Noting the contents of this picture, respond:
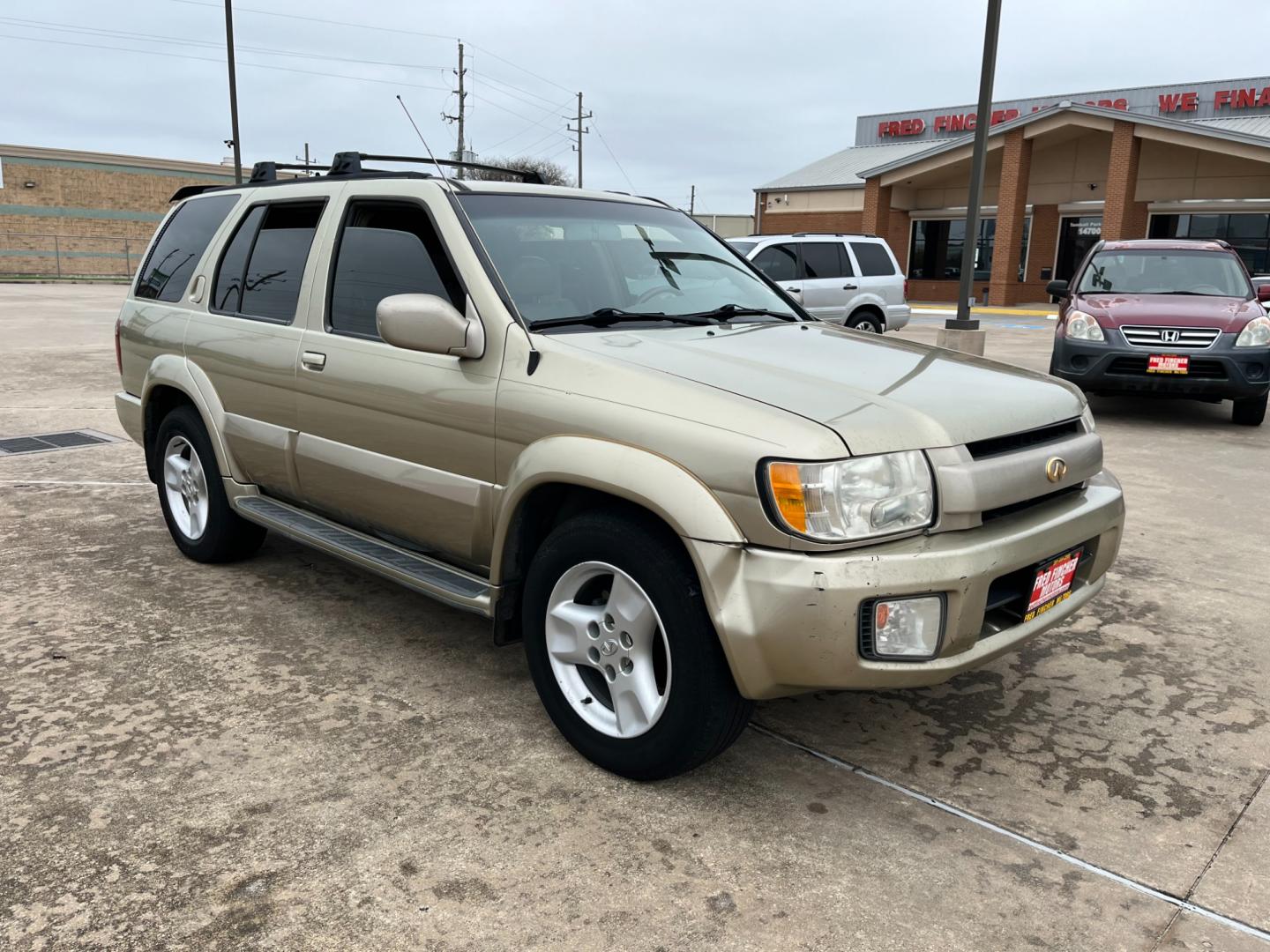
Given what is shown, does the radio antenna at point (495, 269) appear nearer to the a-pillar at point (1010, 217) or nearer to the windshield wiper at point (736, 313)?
the windshield wiper at point (736, 313)

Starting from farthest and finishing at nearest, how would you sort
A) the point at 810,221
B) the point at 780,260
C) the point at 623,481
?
the point at 810,221 < the point at 780,260 < the point at 623,481

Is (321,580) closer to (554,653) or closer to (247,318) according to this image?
(247,318)

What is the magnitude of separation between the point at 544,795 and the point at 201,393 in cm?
276

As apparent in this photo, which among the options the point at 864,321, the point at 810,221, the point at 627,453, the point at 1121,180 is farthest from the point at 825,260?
the point at 810,221

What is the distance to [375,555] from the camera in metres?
3.74

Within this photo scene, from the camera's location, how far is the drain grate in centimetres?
749

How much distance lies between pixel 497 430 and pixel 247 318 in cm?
Answer: 184

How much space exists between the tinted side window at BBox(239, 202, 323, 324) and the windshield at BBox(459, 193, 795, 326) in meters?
0.95

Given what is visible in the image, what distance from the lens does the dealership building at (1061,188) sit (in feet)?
89.9

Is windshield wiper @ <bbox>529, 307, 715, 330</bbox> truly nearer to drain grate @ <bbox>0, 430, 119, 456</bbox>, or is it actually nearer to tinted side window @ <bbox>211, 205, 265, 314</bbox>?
tinted side window @ <bbox>211, 205, 265, 314</bbox>

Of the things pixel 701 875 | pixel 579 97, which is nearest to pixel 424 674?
pixel 701 875

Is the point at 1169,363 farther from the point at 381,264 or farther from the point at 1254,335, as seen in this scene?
the point at 381,264

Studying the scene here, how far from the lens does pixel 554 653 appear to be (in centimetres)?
309

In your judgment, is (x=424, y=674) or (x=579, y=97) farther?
(x=579, y=97)
